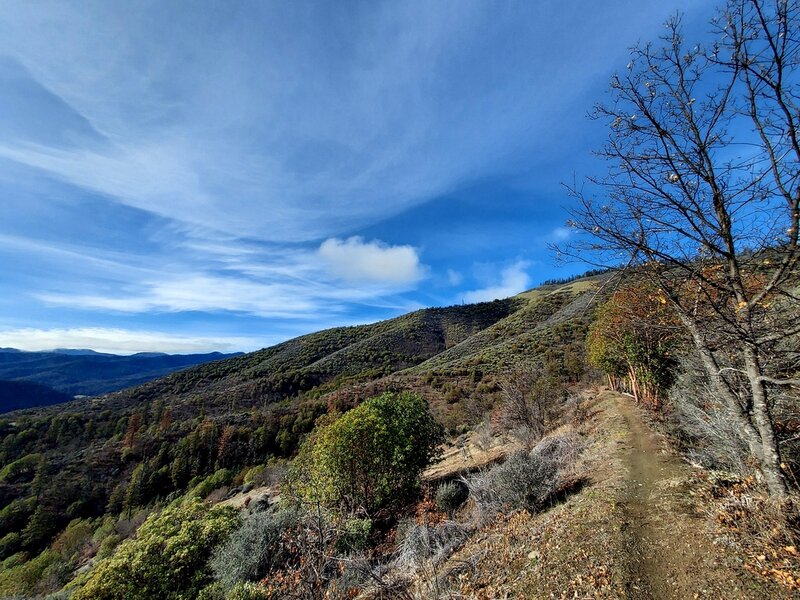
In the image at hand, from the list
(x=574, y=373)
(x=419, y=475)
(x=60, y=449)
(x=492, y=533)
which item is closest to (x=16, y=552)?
(x=60, y=449)

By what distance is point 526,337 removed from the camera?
48656mm

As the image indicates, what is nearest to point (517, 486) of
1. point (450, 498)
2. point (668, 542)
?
point (668, 542)

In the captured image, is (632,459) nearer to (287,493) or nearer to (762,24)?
(762,24)

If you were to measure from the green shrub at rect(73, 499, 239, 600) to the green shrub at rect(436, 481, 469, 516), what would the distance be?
20.3 feet

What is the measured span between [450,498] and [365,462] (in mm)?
3695

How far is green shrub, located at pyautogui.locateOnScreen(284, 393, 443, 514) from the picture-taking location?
12695mm

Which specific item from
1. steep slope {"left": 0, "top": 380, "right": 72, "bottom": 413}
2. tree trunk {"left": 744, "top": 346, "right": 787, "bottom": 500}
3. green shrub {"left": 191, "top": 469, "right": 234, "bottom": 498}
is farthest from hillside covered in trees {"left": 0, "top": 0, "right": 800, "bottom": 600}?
steep slope {"left": 0, "top": 380, "right": 72, "bottom": 413}

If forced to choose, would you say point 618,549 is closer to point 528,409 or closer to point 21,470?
point 528,409

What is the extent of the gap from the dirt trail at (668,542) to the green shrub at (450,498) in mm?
5053

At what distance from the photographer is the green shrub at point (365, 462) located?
41.7 feet

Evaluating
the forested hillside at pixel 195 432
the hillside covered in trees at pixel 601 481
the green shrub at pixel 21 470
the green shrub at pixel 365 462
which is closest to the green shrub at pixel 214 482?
the forested hillside at pixel 195 432

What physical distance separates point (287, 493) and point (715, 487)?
14.5 metres

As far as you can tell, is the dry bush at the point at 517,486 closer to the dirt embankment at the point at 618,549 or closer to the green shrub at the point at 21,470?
the dirt embankment at the point at 618,549

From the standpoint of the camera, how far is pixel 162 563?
8.78 metres
